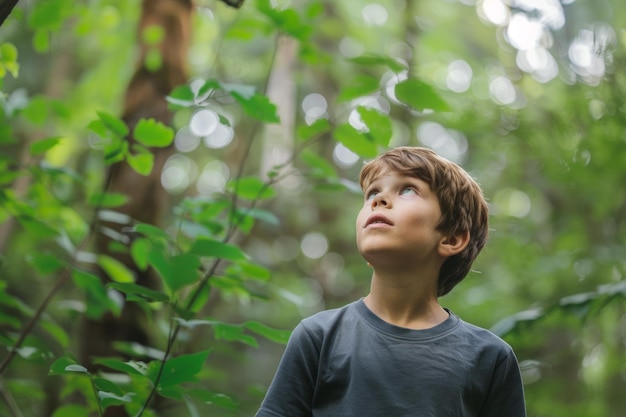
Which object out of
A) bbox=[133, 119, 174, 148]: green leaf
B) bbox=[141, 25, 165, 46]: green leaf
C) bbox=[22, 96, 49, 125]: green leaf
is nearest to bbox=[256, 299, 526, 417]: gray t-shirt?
bbox=[133, 119, 174, 148]: green leaf

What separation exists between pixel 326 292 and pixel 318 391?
18.7ft

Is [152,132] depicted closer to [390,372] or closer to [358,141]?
[358,141]

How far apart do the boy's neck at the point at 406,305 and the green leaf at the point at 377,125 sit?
2.05 feet

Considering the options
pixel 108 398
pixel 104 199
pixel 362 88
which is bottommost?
pixel 108 398

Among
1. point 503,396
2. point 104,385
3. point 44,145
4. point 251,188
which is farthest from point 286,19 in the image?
point 503,396

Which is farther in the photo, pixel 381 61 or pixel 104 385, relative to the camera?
pixel 381 61

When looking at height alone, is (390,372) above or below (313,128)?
below

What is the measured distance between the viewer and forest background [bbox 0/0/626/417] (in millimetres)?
1891

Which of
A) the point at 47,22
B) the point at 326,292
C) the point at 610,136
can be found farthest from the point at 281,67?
the point at 47,22

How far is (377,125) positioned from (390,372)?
2.69 feet

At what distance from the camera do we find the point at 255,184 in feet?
6.64

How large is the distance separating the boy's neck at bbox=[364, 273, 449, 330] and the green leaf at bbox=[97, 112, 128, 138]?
0.87 meters

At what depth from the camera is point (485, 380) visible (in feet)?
4.11

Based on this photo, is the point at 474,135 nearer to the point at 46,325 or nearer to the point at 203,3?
the point at 203,3
